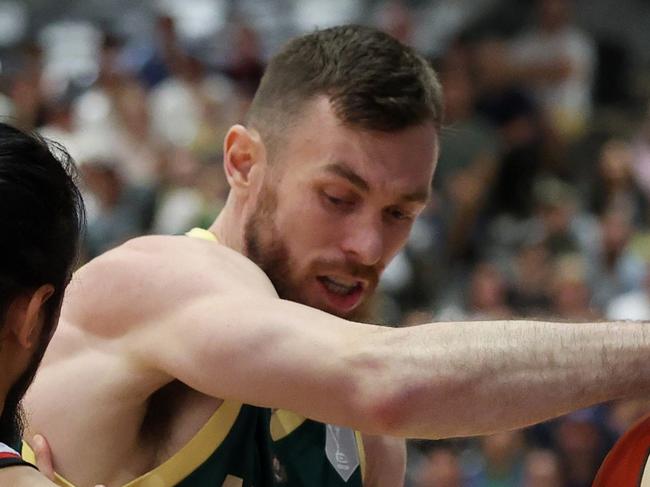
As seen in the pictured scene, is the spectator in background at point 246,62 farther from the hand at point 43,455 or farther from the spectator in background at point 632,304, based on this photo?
the hand at point 43,455

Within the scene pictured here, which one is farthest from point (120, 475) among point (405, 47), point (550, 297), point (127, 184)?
point (127, 184)

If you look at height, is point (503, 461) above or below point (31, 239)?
below

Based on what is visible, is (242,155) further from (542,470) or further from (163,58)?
(163,58)

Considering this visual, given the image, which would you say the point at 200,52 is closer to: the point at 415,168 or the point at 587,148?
the point at 587,148

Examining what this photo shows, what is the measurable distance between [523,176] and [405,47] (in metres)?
7.28

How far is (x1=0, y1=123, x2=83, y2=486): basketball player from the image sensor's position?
2020 millimetres

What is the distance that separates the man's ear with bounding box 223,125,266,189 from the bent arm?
80cm

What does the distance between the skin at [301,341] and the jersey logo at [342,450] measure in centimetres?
14

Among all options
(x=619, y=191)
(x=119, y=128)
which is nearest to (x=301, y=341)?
(x=619, y=191)

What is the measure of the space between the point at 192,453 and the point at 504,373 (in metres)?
0.89

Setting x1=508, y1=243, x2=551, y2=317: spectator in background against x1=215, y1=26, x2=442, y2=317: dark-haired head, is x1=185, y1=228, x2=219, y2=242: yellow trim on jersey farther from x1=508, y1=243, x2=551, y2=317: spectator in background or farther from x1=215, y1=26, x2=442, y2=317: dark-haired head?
x1=508, y1=243, x2=551, y2=317: spectator in background

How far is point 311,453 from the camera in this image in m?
3.37

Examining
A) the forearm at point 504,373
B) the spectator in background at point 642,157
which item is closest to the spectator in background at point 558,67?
the spectator in background at point 642,157

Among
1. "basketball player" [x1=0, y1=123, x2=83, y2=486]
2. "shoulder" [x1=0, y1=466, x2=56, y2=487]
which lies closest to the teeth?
"basketball player" [x1=0, y1=123, x2=83, y2=486]
